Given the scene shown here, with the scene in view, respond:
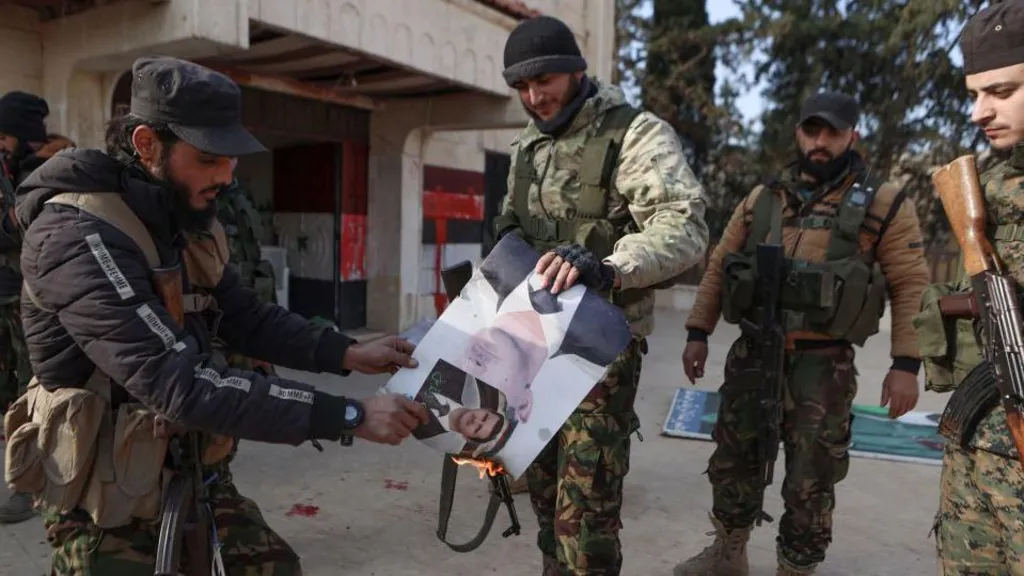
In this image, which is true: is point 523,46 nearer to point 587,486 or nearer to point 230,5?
point 587,486

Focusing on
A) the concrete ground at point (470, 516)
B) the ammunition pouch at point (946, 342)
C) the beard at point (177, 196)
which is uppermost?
the beard at point (177, 196)

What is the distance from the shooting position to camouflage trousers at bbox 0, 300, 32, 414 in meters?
3.39

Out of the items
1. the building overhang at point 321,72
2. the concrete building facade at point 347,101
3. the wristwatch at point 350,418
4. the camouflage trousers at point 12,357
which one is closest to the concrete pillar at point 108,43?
the concrete building facade at point 347,101

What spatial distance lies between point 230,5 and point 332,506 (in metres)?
2.81

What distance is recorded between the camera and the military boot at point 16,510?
3.27 m

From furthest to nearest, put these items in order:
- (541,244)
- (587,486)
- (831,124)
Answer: (831,124) → (541,244) → (587,486)

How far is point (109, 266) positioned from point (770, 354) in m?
2.26

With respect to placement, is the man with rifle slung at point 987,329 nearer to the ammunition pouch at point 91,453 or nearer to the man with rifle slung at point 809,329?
the man with rifle slung at point 809,329

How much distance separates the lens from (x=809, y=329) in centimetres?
288

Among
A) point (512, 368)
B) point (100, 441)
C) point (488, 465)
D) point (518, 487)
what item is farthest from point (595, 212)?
point (518, 487)

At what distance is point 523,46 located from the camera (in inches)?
89.4

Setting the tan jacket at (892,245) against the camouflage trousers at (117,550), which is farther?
the tan jacket at (892,245)

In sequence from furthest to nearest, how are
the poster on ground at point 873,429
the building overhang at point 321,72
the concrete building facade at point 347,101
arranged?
the building overhang at point 321,72, the poster on ground at point 873,429, the concrete building facade at point 347,101

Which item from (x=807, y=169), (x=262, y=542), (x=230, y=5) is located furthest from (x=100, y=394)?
(x=230, y=5)
